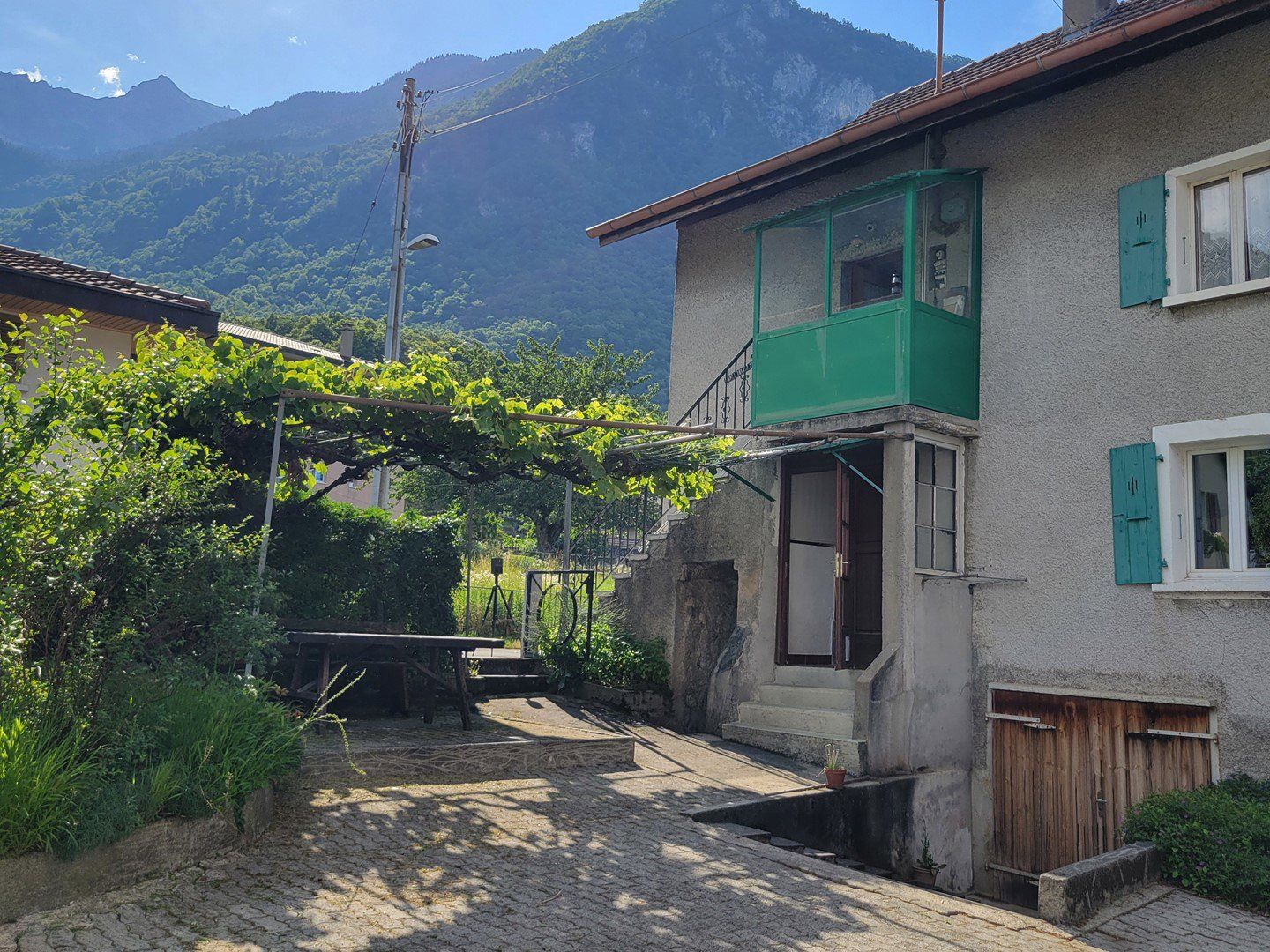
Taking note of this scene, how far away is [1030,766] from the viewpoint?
9469mm

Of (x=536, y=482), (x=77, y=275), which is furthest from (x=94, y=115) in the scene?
(x=77, y=275)

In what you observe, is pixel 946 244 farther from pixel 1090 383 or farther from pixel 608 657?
pixel 608 657

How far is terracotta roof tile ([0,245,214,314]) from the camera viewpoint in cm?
1080

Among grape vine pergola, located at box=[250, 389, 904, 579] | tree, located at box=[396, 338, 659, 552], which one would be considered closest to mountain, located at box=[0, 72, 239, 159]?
tree, located at box=[396, 338, 659, 552]

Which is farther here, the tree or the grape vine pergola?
the tree

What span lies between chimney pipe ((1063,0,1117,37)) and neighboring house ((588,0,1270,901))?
3 centimetres

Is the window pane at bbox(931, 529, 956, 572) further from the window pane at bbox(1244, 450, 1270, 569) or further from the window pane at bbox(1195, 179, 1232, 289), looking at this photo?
the window pane at bbox(1195, 179, 1232, 289)

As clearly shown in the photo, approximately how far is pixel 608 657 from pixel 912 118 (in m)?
6.46

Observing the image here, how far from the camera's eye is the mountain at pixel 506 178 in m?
66.6

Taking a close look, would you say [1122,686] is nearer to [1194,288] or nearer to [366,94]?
[1194,288]

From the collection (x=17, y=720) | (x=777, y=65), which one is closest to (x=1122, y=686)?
(x=17, y=720)

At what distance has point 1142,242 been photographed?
900 cm

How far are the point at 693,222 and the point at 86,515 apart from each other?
907 cm

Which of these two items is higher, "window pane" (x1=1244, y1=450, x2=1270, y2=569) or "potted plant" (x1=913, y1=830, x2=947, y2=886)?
"window pane" (x1=1244, y1=450, x2=1270, y2=569)
